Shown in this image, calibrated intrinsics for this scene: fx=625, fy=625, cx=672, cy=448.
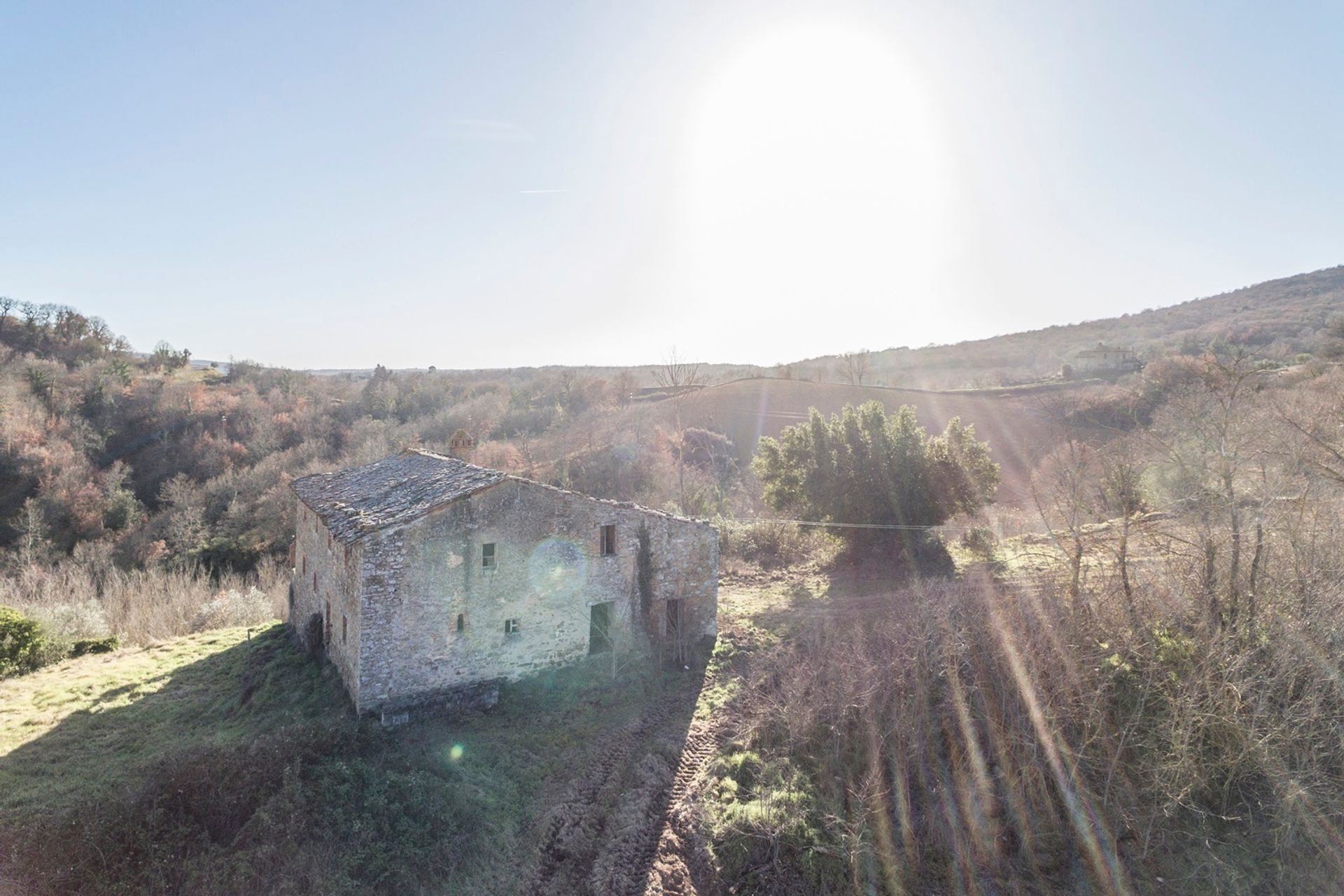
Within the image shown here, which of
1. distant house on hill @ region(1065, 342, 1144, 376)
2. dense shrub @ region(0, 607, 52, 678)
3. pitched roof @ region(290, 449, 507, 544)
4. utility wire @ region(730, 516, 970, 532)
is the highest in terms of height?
distant house on hill @ region(1065, 342, 1144, 376)

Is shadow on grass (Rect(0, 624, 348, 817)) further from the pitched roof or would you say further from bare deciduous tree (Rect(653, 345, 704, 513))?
bare deciduous tree (Rect(653, 345, 704, 513))

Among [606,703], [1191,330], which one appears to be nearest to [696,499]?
[606,703]

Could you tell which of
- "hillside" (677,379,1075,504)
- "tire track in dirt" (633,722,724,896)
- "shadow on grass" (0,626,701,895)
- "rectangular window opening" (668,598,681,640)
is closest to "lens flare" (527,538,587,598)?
"shadow on grass" (0,626,701,895)

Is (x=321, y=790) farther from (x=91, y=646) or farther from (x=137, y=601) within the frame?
(x=137, y=601)

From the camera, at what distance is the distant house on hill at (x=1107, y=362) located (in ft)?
187

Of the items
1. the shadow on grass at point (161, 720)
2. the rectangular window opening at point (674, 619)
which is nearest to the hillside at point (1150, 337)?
the rectangular window opening at point (674, 619)

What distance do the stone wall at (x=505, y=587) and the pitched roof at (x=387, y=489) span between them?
313 mm

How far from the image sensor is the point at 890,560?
24.5 metres

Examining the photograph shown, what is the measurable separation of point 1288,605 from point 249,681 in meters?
20.9

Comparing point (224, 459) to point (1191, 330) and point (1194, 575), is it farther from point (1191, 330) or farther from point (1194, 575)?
A: point (1191, 330)

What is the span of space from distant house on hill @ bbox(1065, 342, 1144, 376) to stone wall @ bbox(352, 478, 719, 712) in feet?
189

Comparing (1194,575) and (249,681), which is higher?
(1194,575)

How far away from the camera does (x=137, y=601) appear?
24.3 metres

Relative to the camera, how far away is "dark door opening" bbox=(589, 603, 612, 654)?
48.5ft
